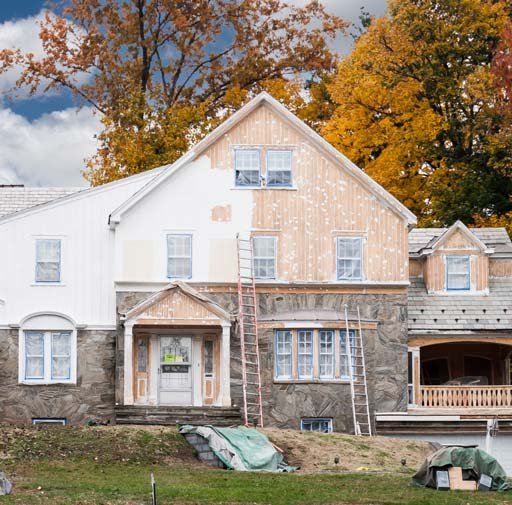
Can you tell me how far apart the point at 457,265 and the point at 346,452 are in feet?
38.8

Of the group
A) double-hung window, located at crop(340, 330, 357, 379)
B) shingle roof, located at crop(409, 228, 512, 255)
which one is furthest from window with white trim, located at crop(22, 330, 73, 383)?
shingle roof, located at crop(409, 228, 512, 255)

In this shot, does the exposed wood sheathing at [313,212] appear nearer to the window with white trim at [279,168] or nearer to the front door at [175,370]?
the window with white trim at [279,168]

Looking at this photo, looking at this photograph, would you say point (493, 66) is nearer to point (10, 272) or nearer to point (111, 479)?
point (10, 272)

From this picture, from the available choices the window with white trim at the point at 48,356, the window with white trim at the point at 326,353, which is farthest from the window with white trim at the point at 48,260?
the window with white trim at the point at 326,353

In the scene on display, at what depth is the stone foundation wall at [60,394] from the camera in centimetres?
4178

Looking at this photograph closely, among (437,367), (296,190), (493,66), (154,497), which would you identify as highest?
(493,66)

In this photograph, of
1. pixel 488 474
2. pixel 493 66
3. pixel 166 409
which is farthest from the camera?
pixel 493 66

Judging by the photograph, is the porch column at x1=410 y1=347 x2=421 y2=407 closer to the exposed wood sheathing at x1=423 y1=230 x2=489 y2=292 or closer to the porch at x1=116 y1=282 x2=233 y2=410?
the exposed wood sheathing at x1=423 y1=230 x2=489 y2=292

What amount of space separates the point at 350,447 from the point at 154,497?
11926mm

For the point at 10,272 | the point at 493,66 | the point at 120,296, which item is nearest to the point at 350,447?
the point at 120,296

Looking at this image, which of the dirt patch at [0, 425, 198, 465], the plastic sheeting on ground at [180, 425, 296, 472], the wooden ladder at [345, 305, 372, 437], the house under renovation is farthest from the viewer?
the house under renovation

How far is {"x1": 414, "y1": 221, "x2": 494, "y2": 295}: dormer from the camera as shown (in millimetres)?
44219

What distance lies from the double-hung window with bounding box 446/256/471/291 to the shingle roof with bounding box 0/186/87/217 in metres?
12.8

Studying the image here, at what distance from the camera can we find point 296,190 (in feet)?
139
